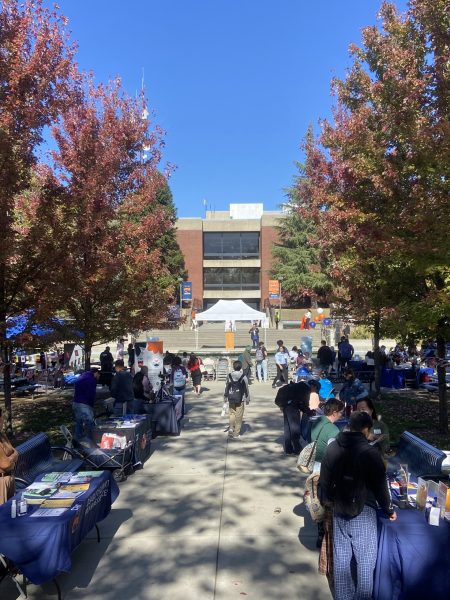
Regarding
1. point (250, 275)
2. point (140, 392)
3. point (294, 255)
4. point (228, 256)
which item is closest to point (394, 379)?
point (140, 392)

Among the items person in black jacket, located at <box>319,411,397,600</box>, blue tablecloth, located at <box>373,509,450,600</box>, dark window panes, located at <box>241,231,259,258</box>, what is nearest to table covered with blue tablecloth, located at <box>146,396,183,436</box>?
person in black jacket, located at <box>319,411,397,600</box>

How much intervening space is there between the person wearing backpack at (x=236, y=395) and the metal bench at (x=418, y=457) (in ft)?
11.8

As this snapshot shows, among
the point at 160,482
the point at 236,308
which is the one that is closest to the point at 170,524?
the point at 160,482

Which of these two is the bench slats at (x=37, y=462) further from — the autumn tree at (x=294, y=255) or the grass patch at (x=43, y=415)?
the autumn tree at (x=294, y=255)

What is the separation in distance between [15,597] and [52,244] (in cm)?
604

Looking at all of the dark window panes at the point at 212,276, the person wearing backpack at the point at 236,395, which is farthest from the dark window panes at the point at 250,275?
the person wearing backpack at the point at 236,395

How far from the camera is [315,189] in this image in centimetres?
1572

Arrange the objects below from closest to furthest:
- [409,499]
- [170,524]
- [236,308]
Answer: [409,499]
[170,524]
[236,308]

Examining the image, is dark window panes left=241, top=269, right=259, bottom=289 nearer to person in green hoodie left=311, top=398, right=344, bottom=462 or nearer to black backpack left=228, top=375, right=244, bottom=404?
black backpack left=228, top=375, right=244, bottom=404

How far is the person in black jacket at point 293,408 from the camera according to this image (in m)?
9.24

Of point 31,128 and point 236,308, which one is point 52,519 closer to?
point 31,128

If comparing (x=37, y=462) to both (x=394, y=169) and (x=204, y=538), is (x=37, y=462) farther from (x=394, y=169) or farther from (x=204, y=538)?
(x=394, y=169)

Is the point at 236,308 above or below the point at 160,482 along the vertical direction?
above

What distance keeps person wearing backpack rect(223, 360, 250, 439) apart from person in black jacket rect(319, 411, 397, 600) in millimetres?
6225
